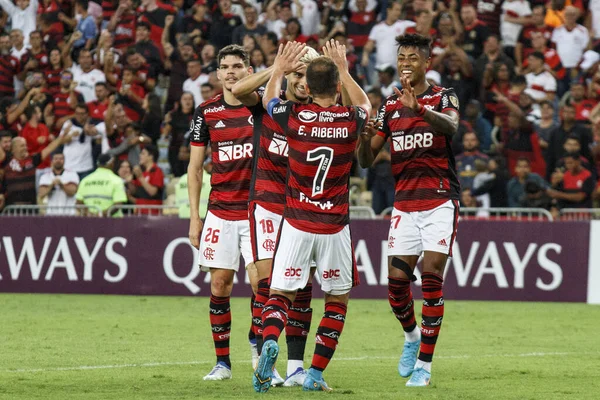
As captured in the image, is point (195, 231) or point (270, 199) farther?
point (195, 231)

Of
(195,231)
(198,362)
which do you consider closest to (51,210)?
(198,362)

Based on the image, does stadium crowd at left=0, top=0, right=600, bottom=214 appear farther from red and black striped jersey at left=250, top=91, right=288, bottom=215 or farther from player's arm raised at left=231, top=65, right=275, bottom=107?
player's arm raised at left=231, top=65, right=275, bottom=107

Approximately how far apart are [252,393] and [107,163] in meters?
11.5

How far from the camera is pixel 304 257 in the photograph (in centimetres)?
848

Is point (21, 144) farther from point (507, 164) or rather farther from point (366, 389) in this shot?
point (366, 389)

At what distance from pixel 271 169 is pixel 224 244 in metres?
0.82

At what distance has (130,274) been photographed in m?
18.6

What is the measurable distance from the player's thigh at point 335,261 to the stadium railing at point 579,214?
9685 mm

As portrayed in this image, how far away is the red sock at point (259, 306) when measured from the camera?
30.0 ft

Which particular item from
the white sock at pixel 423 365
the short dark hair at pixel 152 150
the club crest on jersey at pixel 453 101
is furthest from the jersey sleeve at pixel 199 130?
the short dark hair at pixel 152 150

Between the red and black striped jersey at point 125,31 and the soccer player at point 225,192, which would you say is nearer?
the soccer player at point 225,192

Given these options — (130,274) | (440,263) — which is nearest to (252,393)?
(440,263)

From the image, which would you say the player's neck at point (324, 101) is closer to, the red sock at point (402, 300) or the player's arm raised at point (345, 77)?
the player's arm raised at point (345, 77)

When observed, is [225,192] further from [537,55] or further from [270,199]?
[537,55]
